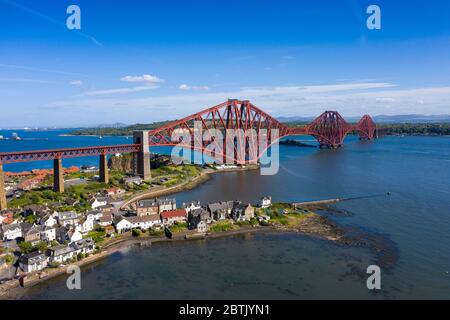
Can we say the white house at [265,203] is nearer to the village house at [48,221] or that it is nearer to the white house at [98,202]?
the white house at [98,202]

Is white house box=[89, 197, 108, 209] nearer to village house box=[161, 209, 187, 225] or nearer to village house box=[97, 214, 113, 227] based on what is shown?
village house box=[97, 214, 113, 227]

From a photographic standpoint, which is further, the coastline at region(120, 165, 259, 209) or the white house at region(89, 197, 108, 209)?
the coastline at region(120, 165, 259, 209)

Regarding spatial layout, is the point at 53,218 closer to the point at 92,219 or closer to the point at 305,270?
the point at 92,219

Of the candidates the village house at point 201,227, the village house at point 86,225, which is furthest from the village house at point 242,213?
the village house at point 86,225

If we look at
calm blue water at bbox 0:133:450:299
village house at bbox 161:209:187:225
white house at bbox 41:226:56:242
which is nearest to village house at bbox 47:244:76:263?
calm blue water at bbox 0:133:450:299

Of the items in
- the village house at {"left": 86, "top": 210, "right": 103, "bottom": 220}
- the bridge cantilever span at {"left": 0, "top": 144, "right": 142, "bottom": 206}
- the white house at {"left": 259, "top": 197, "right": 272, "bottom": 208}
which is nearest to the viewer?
the village house at {"left": 86, "top": 210, "right": 103, "bottom": 220}

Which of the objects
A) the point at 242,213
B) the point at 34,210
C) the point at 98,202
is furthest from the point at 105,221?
the point at 242,213
